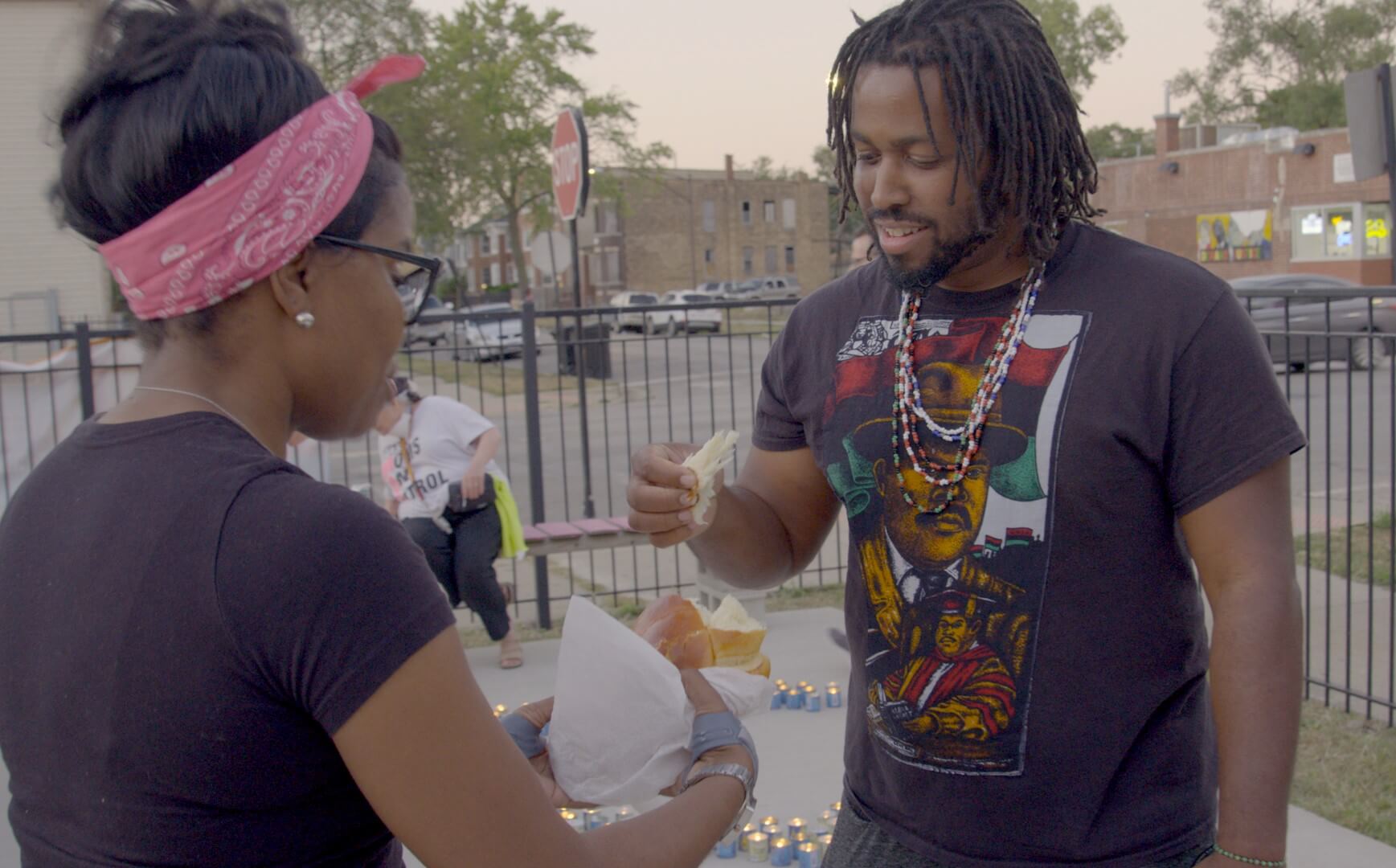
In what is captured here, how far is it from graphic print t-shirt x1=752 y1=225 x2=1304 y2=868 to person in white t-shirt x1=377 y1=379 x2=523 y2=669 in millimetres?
4380

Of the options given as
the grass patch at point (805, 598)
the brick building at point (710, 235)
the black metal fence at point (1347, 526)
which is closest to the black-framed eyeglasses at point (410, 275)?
the black metal fence at point (1347, 526)

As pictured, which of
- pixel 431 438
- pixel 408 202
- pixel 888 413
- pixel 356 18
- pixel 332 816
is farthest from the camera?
pixel 356 18

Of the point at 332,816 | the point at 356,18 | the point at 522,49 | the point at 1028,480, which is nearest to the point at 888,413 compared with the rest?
the point at 1028,480

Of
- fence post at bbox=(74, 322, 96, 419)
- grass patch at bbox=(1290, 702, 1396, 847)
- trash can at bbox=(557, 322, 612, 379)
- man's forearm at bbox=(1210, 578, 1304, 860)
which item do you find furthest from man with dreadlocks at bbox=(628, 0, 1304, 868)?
fence post at bbox=(74, 322, 96, 419)

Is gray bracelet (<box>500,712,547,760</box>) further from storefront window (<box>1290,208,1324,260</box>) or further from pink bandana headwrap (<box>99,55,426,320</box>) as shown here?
storefront window (<box>1290,208,1324,260</box>)

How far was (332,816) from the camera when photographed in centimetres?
123

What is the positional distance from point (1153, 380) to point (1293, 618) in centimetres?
38

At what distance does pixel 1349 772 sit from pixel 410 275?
4268 millimetres

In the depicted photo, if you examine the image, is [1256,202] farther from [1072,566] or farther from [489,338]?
[1072,566]

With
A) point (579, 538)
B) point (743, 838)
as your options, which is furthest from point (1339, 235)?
point (743, 838)

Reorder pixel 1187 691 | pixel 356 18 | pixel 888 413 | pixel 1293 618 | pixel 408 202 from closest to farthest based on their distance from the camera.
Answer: pixel 408 202 < pixel 1293 618 < pixel 1187 691 < pixel 888 413 < pixel 356 18

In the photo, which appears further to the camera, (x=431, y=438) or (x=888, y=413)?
(x=431, y=438)

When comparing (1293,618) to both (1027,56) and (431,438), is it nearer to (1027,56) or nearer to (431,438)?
(1027,56)

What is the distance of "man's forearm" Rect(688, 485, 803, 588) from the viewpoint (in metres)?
2.09
